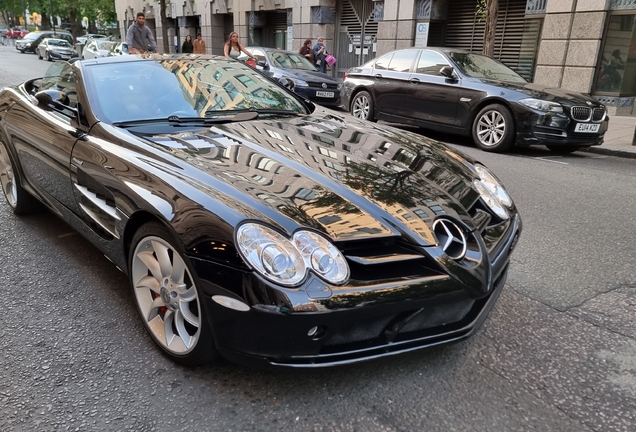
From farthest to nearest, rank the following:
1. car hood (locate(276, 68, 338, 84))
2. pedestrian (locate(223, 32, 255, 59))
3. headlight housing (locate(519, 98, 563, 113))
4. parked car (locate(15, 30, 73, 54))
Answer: parked car (locate(15, 30, 73, 54)), pedestrian (locate(223, 32, 255, 59)), car hood (locate(276, 68, 338, 84)), headlight housing (locate(519, 98, 563, 113))

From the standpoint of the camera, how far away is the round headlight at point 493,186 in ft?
9.71

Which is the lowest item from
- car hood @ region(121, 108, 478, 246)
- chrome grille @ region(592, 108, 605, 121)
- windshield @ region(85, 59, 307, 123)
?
chrome grille @ region(592, 108, 605, 121)

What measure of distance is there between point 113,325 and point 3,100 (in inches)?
110

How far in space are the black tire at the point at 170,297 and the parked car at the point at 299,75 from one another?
9.47 metres

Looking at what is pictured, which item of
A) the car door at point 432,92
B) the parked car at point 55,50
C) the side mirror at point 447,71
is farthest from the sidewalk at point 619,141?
the parked car at point 55,50

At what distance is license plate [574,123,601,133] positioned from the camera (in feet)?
25.4

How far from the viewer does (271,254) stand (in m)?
1.96

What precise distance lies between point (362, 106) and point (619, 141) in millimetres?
4787

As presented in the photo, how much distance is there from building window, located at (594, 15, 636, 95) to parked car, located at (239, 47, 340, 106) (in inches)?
251

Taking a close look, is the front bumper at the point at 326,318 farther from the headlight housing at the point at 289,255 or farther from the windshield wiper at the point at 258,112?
the windshield wiper at the point at 258,112

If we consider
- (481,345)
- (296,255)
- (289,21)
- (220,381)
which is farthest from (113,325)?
(289,21)

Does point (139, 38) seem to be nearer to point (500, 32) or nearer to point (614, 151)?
point (500, 32)

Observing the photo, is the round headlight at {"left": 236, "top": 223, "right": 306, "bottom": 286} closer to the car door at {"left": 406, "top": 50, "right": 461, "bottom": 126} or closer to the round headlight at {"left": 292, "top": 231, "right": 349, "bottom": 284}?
the round headlight at {"left": 292, "top": 231, "right": 349, "bottom": 284}

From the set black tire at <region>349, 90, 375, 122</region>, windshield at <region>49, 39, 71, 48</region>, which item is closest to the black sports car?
black tire at <region>349, 90, 375, 122</region>
